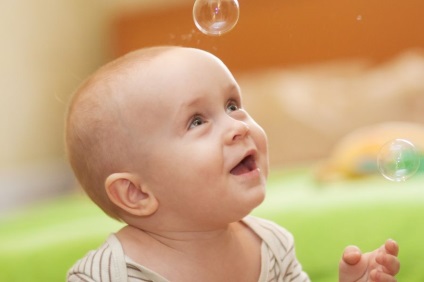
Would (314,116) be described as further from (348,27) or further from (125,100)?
(125,100)

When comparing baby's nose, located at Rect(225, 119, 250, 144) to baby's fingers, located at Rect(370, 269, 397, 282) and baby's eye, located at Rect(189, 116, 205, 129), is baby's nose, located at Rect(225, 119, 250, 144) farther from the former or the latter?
baby's fingers, located at Rect(370, 269, 397, 282)

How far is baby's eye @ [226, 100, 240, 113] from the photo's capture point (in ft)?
3.14

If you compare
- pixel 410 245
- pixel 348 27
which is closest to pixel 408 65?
pixel 410 245

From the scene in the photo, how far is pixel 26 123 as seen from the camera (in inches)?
127

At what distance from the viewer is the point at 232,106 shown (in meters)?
0.97

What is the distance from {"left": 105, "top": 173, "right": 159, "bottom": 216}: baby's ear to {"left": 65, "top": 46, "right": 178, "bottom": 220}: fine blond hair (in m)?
0.01

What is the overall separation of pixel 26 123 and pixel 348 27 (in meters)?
2.37

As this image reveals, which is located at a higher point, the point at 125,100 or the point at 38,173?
the point at 38,173

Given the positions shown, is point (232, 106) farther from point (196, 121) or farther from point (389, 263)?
point (389, 263)

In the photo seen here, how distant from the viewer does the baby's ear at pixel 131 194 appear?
37.6 inches

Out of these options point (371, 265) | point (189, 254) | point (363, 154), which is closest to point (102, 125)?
point (189, 254)

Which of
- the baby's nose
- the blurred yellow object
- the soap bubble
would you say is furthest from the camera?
the blurred yellow object

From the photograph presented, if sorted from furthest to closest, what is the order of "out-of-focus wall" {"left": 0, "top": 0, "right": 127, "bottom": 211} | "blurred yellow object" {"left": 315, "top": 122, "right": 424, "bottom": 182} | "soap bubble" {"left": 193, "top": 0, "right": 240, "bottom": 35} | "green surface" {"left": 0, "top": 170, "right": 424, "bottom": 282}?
"out-of-focus wall" {"left": 0, "top": 0, "right": 127, "bottom": 211}
"blurred yellow object" {"left": 315, "top": 122, "right": 424, "bottom": 182}
"green surface" {"left": 0, "top": 170, "right": 424, "bottom": 282}
"soap bubble" {"left": 193, "top": 0, "right": 240, "bottom": 35}

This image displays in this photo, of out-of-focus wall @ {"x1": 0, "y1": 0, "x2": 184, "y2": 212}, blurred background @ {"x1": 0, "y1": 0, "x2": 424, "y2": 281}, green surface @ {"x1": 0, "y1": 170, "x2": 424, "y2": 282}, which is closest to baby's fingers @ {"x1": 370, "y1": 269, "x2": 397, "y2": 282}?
green surface @ {"x1": 0, "y1": 170, "x2": 424, "y2": 282}
